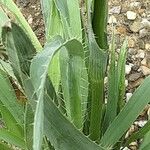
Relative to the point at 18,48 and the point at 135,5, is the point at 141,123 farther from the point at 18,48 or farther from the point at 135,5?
the point at 18,48

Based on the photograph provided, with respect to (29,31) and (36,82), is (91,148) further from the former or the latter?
(29,31)

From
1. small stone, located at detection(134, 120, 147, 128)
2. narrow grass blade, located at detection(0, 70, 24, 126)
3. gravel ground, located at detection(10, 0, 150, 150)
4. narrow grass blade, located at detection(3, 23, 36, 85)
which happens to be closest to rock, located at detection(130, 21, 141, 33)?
gravel ground, located at detection(10, 0, 150, 150)

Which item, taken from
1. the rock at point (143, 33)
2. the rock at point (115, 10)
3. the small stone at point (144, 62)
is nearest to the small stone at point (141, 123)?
the small stone at point (144, 62)

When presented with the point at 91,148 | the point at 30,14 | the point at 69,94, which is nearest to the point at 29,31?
the point at 69,94

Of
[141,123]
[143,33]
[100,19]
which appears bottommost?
[141,123]

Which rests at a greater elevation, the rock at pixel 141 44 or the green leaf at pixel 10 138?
the green leaf at pixel 10 138

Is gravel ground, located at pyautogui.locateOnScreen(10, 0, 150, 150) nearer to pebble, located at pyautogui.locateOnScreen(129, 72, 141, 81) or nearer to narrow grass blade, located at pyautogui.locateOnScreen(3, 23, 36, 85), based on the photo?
pebble, located at pyautogui.locateOnScreen(129, 72, 141, 81)

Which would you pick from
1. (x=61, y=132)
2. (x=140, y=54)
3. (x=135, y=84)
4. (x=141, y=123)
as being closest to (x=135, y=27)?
(x=140, y=54)

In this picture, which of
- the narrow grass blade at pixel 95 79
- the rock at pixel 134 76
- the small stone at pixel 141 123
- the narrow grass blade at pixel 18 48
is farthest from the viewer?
the rock at pixel 134 76

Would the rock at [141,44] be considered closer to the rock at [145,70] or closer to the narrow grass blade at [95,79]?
the rock at [145,70]
